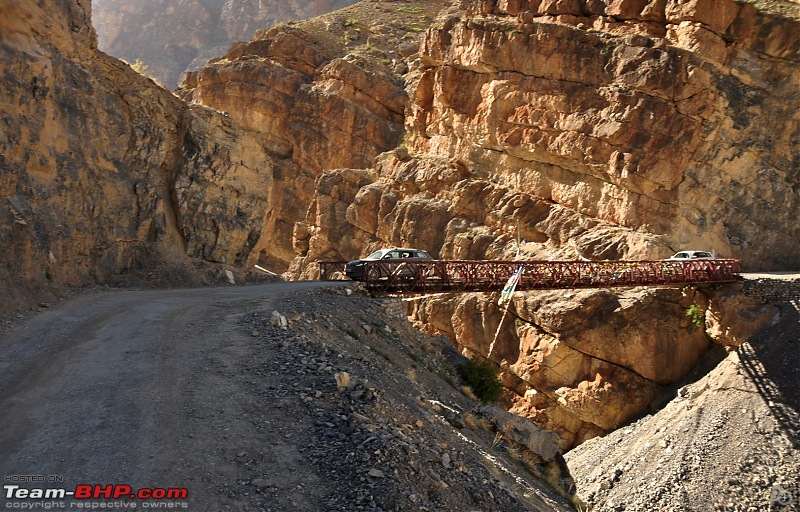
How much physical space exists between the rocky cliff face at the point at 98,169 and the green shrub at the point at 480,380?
1168cm

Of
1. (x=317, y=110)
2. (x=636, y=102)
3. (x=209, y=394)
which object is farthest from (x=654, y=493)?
(x=317, y=110)

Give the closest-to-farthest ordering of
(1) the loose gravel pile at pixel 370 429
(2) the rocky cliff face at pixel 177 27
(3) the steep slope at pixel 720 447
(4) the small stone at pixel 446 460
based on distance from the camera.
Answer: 1. (1) the loose gravel pile at pixel 370 429
2. (4) the small stone at pixel 446 460
3. (3) the steep slope at pixel 720 447
4. (2) the rocky cliff face at pixel 177 27

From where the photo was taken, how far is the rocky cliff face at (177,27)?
115 meters

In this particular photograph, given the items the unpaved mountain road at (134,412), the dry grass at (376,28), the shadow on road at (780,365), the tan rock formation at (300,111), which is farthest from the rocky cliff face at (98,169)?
the dry grass at (376,28)

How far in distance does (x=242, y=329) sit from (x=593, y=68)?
28890 millimetres

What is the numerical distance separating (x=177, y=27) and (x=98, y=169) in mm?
118203

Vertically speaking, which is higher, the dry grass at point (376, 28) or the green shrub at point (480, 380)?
the dry grass at point (376, 28)

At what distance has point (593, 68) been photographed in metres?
33.0

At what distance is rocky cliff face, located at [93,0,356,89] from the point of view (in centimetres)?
11462

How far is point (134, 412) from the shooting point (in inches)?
309

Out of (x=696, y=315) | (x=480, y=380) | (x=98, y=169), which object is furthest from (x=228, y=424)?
(x=696, y=315)

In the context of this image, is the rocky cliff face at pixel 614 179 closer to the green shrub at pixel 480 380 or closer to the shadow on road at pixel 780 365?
the shadow on road at pixel 780 365

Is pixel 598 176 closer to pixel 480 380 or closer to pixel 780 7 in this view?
pixel 780 7

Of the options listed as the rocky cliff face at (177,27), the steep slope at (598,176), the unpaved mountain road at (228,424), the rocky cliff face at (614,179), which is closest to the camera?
the unpaved mountain road at (228,424)
